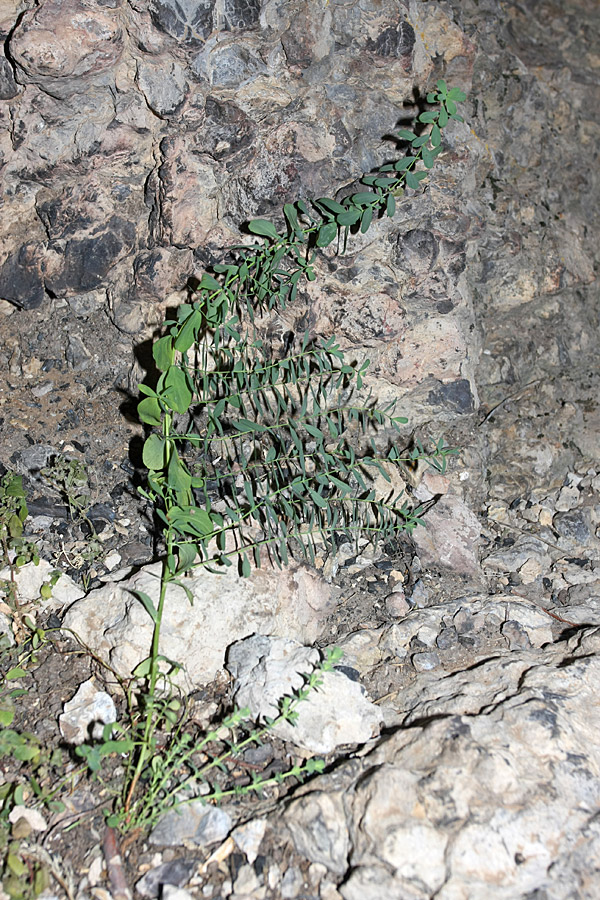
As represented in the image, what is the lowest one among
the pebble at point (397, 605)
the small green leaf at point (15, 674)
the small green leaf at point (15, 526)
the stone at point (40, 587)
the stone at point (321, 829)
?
the stone at point (40, 587)

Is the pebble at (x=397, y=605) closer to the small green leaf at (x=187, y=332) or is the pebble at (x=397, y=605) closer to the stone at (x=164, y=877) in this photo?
the stone at (x=164, y=877)

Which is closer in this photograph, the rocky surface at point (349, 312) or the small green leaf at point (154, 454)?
the small green leaf at point (154, 454)

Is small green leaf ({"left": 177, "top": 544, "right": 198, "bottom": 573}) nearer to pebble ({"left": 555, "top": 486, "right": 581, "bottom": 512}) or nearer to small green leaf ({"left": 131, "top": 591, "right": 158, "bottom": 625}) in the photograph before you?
small green leaf ({"left": 131, "top": 591, "right": 158, "bottom": 625})

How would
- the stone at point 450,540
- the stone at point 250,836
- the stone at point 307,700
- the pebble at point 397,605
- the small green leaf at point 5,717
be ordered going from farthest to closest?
the stone at point 450,540 → the pebble at point 397,605 → the stone at point 307,700 → the small green leaf at point 5,717 → the stone at point 250,836

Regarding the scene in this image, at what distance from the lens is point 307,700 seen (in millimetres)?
1763

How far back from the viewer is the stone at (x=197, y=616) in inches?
75.9

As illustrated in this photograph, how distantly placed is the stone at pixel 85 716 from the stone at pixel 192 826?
319 millimetres

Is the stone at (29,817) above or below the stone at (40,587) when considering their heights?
above

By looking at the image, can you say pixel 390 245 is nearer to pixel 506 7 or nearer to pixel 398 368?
pixel 398 368

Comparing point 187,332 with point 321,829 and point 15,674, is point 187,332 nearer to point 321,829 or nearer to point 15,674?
point 15,674

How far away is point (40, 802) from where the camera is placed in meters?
1.61

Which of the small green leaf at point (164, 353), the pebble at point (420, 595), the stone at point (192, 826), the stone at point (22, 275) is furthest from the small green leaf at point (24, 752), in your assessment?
the stone at point (22, 275)

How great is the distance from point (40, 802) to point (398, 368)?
5.81ft

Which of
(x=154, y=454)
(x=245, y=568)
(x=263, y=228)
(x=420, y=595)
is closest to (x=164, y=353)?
(x=154, y=454)
